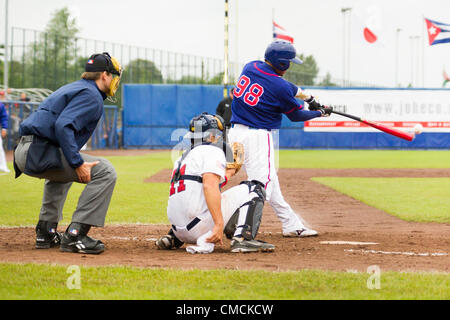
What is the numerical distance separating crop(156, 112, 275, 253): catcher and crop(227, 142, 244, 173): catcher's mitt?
1 centimetres

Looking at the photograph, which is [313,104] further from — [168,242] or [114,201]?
[114,201]

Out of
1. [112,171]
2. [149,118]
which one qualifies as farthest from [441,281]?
[149,118]

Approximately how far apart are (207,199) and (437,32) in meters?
26.2

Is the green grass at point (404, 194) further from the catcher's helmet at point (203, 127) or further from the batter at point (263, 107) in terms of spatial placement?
the catcher's helmet at point (203, 127)

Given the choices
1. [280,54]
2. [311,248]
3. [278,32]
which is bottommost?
[311,248]

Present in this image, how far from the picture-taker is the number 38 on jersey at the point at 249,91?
7.20m

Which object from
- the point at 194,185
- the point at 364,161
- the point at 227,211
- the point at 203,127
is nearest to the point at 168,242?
the point at 227,211

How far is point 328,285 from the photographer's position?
15.7 feet

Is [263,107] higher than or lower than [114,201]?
higher

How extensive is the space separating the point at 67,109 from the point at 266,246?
2286 mm

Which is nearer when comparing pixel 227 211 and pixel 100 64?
pixel 100 64

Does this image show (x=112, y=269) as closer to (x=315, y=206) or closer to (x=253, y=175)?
(x=253, y=175)

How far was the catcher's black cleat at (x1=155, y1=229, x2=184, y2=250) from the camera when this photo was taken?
21.6 ft

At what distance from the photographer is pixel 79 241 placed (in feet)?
20.4
